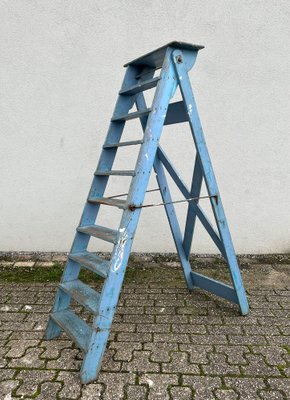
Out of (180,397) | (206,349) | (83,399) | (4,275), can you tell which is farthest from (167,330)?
(4,275)

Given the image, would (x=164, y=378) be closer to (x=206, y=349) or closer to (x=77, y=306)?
(x=206, y=349)

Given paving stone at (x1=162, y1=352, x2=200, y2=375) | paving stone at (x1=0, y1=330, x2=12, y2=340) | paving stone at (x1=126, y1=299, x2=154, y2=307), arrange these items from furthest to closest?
paving stone at (x1=126, y1=299, x2=154, y2=307)
paving stone at (x1=0, y1=330, x2=12, y2=340)
paving stone at (x1=162, y1=352, x2=200, y2=375)

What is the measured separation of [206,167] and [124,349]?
145cm

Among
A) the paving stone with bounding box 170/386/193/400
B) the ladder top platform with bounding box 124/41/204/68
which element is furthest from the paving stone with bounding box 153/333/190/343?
the ladder top platform with bounding box 124/41/204/68

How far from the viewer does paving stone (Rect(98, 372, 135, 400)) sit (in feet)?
6.43

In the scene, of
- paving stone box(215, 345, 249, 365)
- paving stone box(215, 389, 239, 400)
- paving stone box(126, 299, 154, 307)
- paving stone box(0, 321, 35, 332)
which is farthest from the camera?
paving stone box(126, 299, 154, 307)

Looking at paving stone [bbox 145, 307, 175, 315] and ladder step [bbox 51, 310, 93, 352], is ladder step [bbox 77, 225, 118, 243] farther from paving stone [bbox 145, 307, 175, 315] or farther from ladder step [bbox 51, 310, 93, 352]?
paving stone [bbox 145, 307, 175, 315]

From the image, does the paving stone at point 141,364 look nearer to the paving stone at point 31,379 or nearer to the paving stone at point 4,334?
the paving stone at point 31,379

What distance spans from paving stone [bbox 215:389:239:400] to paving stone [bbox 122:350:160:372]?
39 centimetres

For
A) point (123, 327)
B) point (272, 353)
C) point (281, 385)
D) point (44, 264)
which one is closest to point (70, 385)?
point (123, 327)

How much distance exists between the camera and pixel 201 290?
3.43 metres

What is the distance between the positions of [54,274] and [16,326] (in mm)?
1092

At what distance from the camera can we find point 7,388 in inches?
79.7

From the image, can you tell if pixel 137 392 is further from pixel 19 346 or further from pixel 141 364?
pixel 19 346
